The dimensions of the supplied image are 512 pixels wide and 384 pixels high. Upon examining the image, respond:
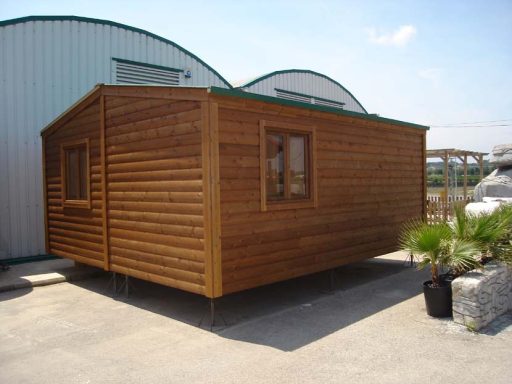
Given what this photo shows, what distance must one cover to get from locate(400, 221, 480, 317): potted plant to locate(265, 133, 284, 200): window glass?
2.03 metres

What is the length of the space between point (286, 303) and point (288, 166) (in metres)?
2.11

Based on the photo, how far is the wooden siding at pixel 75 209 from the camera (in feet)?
25.7

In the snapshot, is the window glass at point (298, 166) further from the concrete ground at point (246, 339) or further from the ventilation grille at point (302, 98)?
the ventilation grille at point (302, 98)

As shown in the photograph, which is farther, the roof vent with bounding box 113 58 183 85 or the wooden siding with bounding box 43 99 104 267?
the roof vent with bounding box 113 58 183 85

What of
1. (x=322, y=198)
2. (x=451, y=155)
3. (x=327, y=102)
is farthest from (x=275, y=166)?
(x=451, y=155)

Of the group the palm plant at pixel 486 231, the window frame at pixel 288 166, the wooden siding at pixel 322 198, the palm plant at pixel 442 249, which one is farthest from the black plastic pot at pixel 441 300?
the window frame at pixel 288 166

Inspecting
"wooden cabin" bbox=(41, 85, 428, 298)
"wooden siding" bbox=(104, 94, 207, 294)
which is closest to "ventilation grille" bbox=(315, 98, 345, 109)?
"wooden cabin" bbox=(41, 85, 428, 298)

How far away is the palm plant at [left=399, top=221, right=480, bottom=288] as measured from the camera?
6.04m

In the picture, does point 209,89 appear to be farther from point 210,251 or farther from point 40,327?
point 40,327

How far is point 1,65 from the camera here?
10.2 m

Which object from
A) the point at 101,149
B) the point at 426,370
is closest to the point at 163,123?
the point at 101,149

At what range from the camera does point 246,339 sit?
541cm

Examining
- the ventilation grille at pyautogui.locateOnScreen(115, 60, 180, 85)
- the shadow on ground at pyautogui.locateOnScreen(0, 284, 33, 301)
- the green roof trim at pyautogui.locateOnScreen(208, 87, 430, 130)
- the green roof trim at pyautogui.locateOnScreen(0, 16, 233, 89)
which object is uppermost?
the green roof trim at pyautogui.locateOnScreen(0, 16, 233, 89)

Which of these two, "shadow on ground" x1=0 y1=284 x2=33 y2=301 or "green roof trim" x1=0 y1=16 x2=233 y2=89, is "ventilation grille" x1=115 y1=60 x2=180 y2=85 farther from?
"shadow on ground" x1=0 y1=284 x2=33 y2=301
